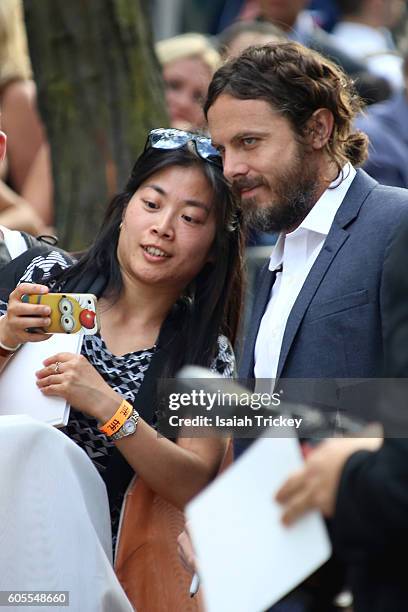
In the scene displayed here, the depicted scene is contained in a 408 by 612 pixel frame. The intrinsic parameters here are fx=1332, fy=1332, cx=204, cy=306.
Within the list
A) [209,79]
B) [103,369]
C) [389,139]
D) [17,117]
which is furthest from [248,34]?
[103,369]

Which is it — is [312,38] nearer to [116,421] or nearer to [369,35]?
[369,35]

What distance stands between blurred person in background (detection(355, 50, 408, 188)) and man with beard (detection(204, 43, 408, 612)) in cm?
A: 189

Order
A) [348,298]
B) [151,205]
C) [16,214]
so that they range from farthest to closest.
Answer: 1. [16,214]
2. [151,205]
3. [348,298]

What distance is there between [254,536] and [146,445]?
4.32ft

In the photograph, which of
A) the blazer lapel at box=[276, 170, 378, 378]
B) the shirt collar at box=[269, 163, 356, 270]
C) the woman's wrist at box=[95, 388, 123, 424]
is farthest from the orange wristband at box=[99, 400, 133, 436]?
the shirt collar at box=[269, 163, 356, 270]

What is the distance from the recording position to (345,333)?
370cm

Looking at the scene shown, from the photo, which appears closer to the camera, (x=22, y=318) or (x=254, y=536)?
(x=254, y=536)

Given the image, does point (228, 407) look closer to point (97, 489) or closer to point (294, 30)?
point (97, 489)

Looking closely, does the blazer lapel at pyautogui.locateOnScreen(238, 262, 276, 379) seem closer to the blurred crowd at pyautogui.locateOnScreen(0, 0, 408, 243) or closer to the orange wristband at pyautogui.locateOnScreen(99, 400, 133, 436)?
the orange wristband at pyautogui.locateOnScreen(99, 400, 133, 436)

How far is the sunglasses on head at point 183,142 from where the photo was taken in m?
4.32

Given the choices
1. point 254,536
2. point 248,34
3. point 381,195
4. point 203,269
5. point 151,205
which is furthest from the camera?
point 248,34

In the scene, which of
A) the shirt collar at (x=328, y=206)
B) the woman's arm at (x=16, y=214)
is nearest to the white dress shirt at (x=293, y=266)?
the shirt collar at (x=328, y=206)

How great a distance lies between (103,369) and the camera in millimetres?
4121

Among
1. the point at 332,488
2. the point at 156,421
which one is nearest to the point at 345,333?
the point at 156,421
